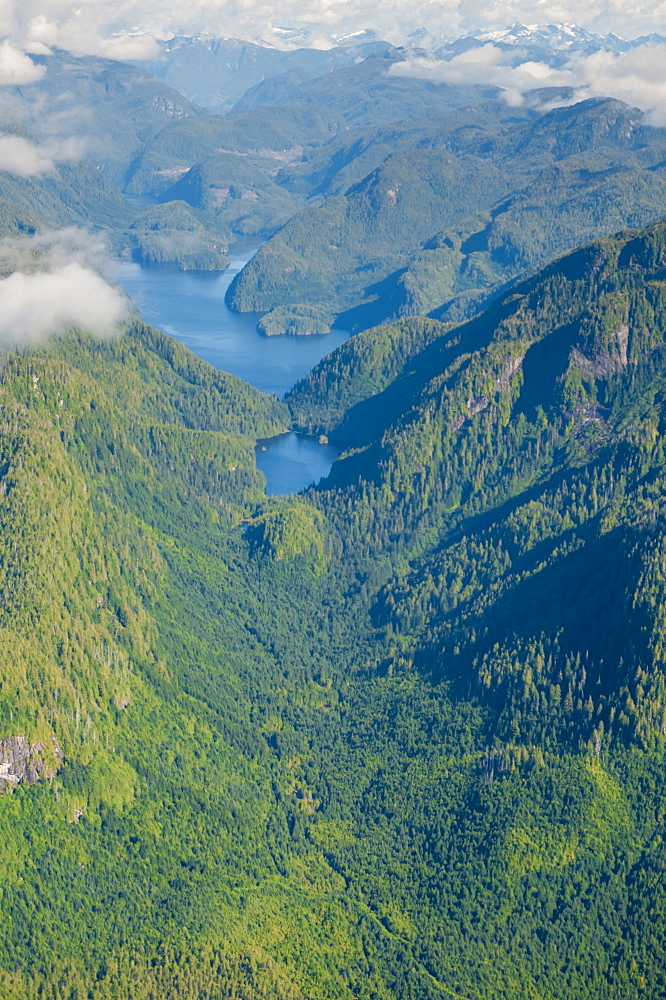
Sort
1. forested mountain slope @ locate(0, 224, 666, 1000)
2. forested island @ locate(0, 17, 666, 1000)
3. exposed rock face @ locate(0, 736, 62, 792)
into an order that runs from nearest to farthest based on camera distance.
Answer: forested island @ locate(0, 17, 666, 1000)
forested mountain slope @ locate(0, 224, 666, 1000)
exposed rock face @ locate(0, 736, 62, 792)

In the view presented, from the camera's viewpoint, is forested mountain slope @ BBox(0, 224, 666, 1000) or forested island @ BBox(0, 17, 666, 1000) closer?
forested island @ BBox(0, 17, 666, 1000)

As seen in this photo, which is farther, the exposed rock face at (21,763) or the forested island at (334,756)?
the exposed rock face at (21,763)

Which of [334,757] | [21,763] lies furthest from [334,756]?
[21,763]

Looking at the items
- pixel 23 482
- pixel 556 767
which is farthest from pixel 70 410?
pixel 556 767

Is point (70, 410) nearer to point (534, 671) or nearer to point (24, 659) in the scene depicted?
point (24, 659)

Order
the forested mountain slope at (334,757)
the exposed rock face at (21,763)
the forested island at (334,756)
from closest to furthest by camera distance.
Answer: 1. the forested island at (334,756)
2. the forested mountain slope at (334,757)
3. the exposed rock face at (21,763)
